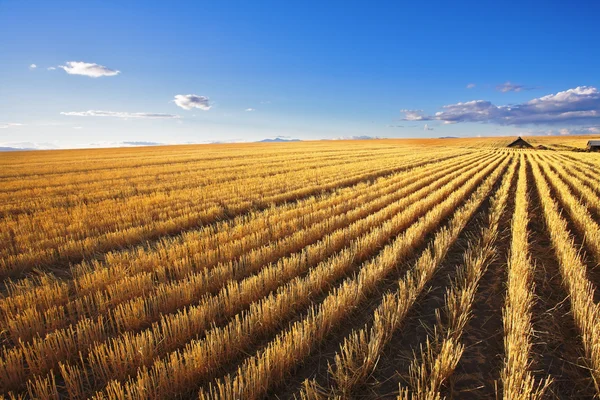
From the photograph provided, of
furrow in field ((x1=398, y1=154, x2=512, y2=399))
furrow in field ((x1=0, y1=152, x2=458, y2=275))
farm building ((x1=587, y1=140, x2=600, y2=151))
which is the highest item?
farm building ((x1=587, y1=140, x2=600, y2=151))

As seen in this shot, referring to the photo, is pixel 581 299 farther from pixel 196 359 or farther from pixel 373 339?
pixel 196 359

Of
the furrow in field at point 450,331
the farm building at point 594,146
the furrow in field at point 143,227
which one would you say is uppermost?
the farm building at point 594,146

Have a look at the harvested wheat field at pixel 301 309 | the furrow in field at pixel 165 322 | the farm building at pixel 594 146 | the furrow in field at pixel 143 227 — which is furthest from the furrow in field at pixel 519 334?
the farm building at pixel 594 146

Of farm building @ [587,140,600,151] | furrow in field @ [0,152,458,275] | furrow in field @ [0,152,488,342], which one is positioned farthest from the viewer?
farm building @ [587,140,600,151]

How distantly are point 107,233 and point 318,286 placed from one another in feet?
18.3

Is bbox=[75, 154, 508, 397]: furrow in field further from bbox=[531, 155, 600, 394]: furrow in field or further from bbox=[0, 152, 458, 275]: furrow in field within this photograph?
bbox=[0, 152, 458, 275]: furrow in field

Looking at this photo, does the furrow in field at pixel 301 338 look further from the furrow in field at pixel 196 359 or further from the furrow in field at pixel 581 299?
the furrow in field at pixel 581 299

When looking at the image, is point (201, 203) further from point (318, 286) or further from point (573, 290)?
point (573, 290)

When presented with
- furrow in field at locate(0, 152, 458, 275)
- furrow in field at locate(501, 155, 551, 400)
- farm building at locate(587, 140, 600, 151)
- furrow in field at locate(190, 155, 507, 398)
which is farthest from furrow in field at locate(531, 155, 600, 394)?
farm building at locate(587, 140, 600, 151)

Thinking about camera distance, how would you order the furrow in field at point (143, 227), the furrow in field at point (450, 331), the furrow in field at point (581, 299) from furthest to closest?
1. the furrow in field at point (143, 227)
2. the furrow in field at point (581, 299)
3. the furrow in field at point (450, 331)

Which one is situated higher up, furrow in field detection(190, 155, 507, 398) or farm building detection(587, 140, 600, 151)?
farm building detection(587, 140, 600, 151)

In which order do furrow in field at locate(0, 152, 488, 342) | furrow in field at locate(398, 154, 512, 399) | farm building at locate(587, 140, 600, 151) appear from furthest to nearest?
farm building at locate(587, 140, 600, 151), furrow in field at locate(0, 152, 488, 342), furrow in field at locate(398, 154, 512, 399)

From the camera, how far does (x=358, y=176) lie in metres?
16.6

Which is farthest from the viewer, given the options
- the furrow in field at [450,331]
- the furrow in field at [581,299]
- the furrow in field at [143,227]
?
the furrow in field at [143,227]
